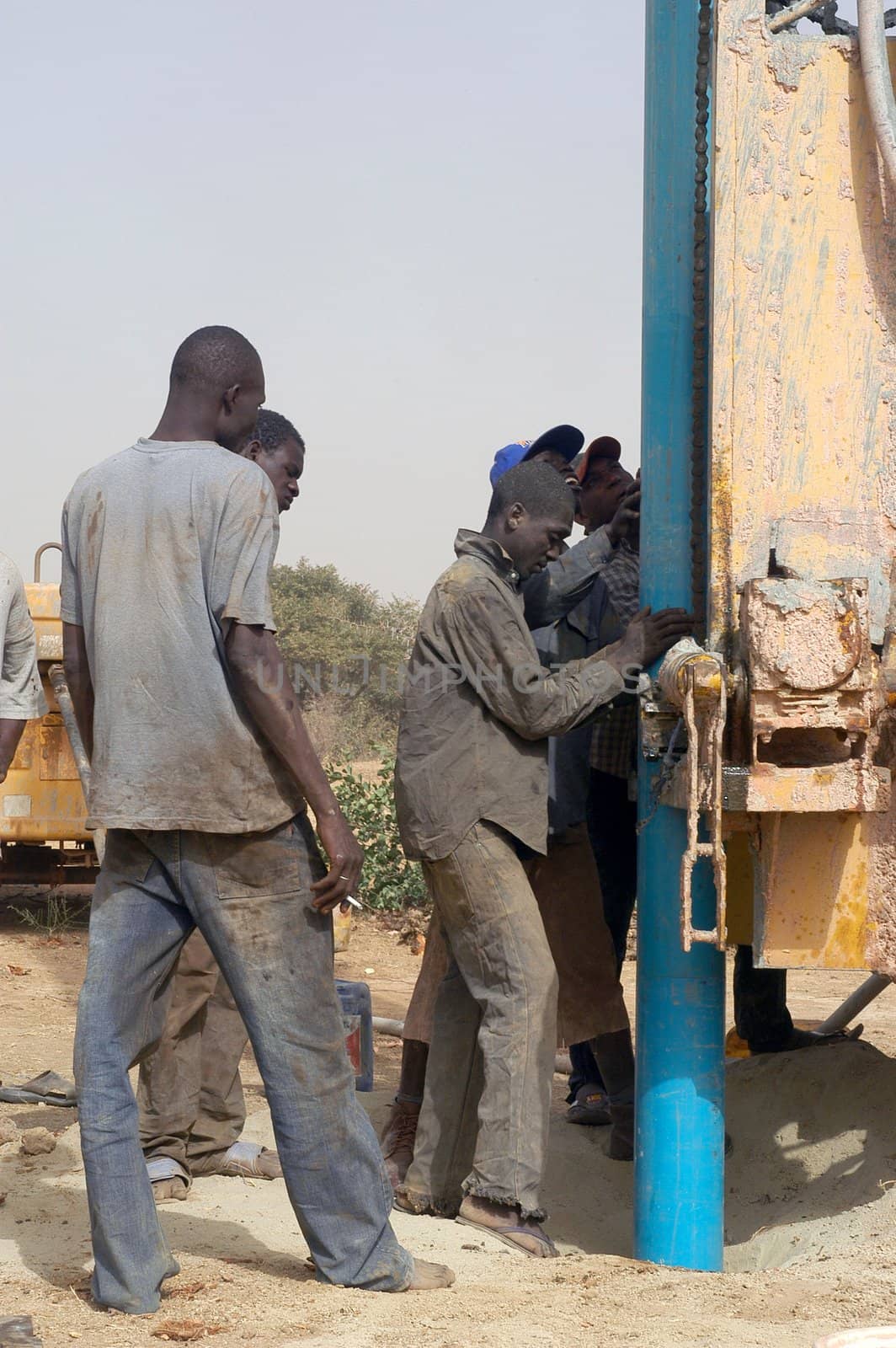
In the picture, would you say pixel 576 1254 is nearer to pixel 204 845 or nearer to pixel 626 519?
pixel 204 845

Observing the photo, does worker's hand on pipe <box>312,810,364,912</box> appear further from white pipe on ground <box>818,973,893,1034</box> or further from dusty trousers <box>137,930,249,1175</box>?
white pipe on ground <box>818,973,893,1034</box>

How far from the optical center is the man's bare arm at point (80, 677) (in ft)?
10.5

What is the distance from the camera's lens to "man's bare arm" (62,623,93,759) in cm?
321

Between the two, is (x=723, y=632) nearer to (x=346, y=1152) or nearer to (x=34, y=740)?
(x=346, y=1152)

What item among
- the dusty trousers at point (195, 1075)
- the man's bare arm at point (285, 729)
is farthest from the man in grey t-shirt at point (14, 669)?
the man's bare arm at point (285, 729)

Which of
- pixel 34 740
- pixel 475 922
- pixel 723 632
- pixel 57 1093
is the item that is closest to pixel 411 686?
pixel 475 922

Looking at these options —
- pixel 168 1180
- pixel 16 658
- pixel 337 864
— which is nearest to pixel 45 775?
pixel 16 658

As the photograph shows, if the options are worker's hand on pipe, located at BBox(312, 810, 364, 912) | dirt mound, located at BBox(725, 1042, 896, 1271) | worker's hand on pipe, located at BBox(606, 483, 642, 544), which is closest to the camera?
worker's hand on pipe, located at BBox(312, 810, 364, 912)

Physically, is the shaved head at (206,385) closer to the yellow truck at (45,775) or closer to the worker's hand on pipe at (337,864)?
the worker's hand on pipe at (337,864)

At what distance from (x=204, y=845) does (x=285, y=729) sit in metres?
0.30

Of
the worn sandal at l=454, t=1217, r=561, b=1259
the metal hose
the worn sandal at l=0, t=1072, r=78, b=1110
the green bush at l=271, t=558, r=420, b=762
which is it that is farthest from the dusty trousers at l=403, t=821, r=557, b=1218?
the green bush at l=271, t=558, r=420, b=762

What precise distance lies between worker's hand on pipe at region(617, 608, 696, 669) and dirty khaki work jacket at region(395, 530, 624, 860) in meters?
0.17

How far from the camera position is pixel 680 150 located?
12.1 ft

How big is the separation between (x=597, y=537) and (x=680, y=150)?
3.92 ft
